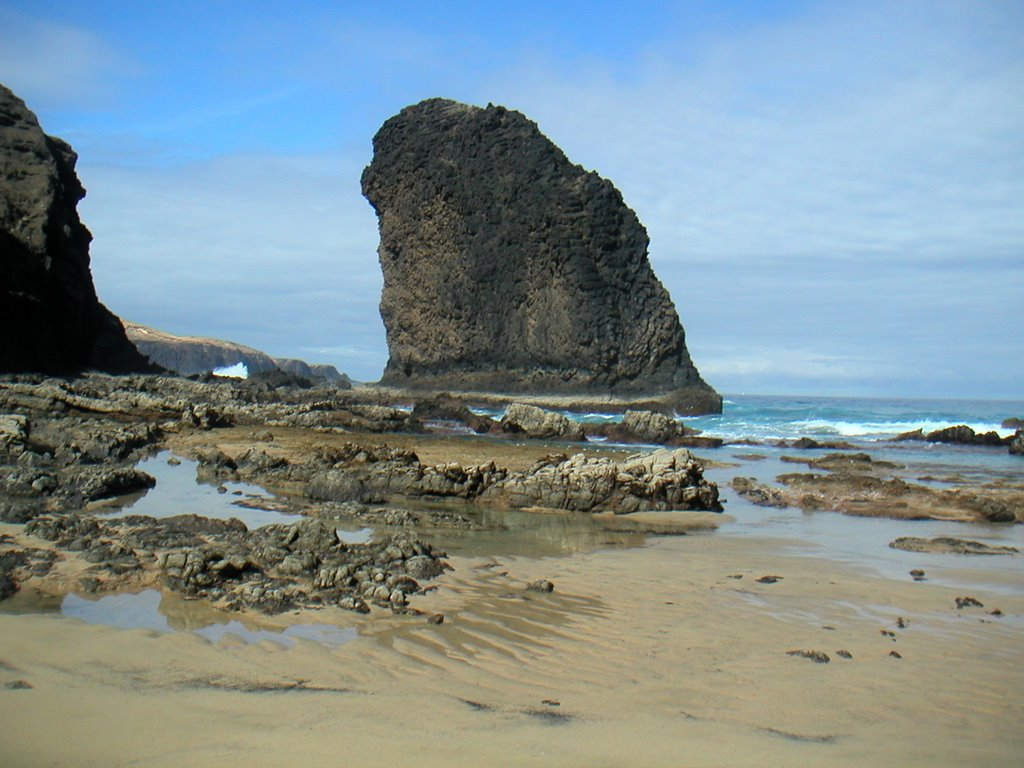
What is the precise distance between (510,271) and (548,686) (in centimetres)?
6123

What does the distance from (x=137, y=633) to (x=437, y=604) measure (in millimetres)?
1993

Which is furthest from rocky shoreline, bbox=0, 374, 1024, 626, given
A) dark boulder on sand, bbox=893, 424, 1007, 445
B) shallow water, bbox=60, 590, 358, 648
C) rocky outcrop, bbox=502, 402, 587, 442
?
dark boulder on sand, bbox=893, 424, 1007, 445

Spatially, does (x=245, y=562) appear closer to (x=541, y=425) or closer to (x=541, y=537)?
(x=541, y=537)

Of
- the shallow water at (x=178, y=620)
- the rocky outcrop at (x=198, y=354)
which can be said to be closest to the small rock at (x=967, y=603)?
the shallow water at (x=178, y=620)

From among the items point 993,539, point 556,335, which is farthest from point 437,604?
point 556,335

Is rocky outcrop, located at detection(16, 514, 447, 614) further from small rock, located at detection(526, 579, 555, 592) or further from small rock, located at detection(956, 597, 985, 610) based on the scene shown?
small rock, located at detection(956, 597, 985, 610)

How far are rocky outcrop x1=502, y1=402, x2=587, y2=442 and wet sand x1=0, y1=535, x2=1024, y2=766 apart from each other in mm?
21537

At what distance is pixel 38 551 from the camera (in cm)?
650

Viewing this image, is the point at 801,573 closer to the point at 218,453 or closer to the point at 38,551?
the point at 38,551

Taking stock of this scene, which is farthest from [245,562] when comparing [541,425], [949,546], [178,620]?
[541,425]

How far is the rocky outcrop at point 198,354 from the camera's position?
347 feet

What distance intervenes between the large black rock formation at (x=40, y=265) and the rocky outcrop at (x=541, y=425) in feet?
58.6

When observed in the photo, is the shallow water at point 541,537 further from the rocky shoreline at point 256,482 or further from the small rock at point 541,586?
the small rock at point 541,586

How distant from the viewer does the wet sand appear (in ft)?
11.1
